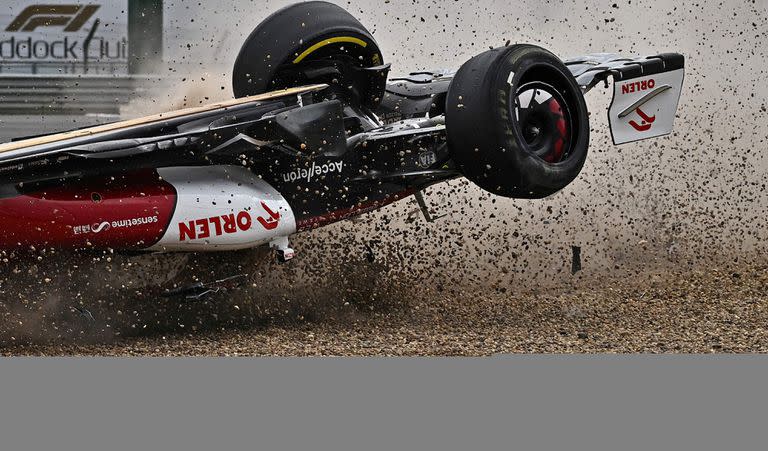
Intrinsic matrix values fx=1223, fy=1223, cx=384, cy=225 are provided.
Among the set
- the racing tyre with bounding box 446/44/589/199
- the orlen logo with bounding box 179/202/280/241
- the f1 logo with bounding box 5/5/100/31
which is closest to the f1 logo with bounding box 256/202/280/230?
the orlen logo with bounding box 179/202/280/241

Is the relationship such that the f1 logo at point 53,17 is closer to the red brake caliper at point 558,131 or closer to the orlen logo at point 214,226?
the orlen logo at point 214,226

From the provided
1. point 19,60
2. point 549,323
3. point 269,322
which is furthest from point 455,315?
point 19,60

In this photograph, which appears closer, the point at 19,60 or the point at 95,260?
the point at 95,260

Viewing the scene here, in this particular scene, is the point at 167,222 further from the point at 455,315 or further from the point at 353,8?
the point at 353,8

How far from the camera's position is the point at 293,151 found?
5.82m


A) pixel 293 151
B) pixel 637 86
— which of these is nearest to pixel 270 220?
pixel 293 151

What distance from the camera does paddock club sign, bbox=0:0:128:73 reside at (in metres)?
9.43

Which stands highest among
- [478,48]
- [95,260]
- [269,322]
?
[478,48]

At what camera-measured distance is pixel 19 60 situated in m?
9.54

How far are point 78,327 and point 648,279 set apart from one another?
3624 mm

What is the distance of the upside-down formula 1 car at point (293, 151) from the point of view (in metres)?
5.57

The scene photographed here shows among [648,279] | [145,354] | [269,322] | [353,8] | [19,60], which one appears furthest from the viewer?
[19,60]

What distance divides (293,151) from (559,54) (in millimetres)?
3720

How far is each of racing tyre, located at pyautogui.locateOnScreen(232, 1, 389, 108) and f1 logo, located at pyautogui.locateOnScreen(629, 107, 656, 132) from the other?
1.43 m
